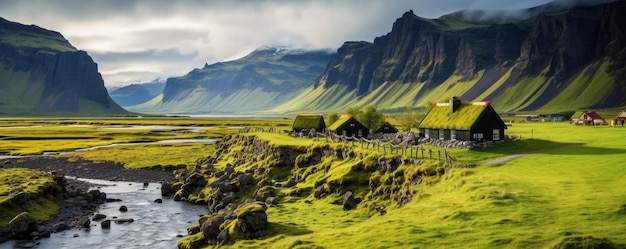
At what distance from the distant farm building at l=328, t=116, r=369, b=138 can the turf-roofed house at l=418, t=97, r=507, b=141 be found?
21770 mm

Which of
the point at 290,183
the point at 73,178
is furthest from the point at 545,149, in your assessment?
the point at 73,178

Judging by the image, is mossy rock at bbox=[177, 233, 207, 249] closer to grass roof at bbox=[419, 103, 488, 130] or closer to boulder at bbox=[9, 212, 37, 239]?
boulder at bbox=[9, 212, 37, 239]

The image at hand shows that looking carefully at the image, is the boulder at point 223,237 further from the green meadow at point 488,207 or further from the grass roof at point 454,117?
the grass roof at point 454,117

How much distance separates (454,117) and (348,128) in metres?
29.8

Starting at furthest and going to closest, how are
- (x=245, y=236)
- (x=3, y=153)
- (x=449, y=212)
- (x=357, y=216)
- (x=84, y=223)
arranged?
(x=3, y=153)
(x=84, y=223)
(x=357, y=216)
(x=245, y=236)
(x=449, y=212)

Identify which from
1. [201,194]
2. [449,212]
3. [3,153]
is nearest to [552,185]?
[449,212]

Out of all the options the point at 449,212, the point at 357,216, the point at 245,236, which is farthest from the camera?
the point at 357,216

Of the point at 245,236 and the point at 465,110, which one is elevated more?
the point at 465,110

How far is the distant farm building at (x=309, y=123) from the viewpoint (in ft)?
372

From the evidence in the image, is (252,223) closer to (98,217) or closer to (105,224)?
(105,224)

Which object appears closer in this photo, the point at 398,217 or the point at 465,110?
the point at 398,217

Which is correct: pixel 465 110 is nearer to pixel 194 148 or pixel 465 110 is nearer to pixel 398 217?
pixel 398 217

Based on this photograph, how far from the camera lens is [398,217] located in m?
40.6

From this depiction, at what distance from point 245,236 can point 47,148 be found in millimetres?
129392
